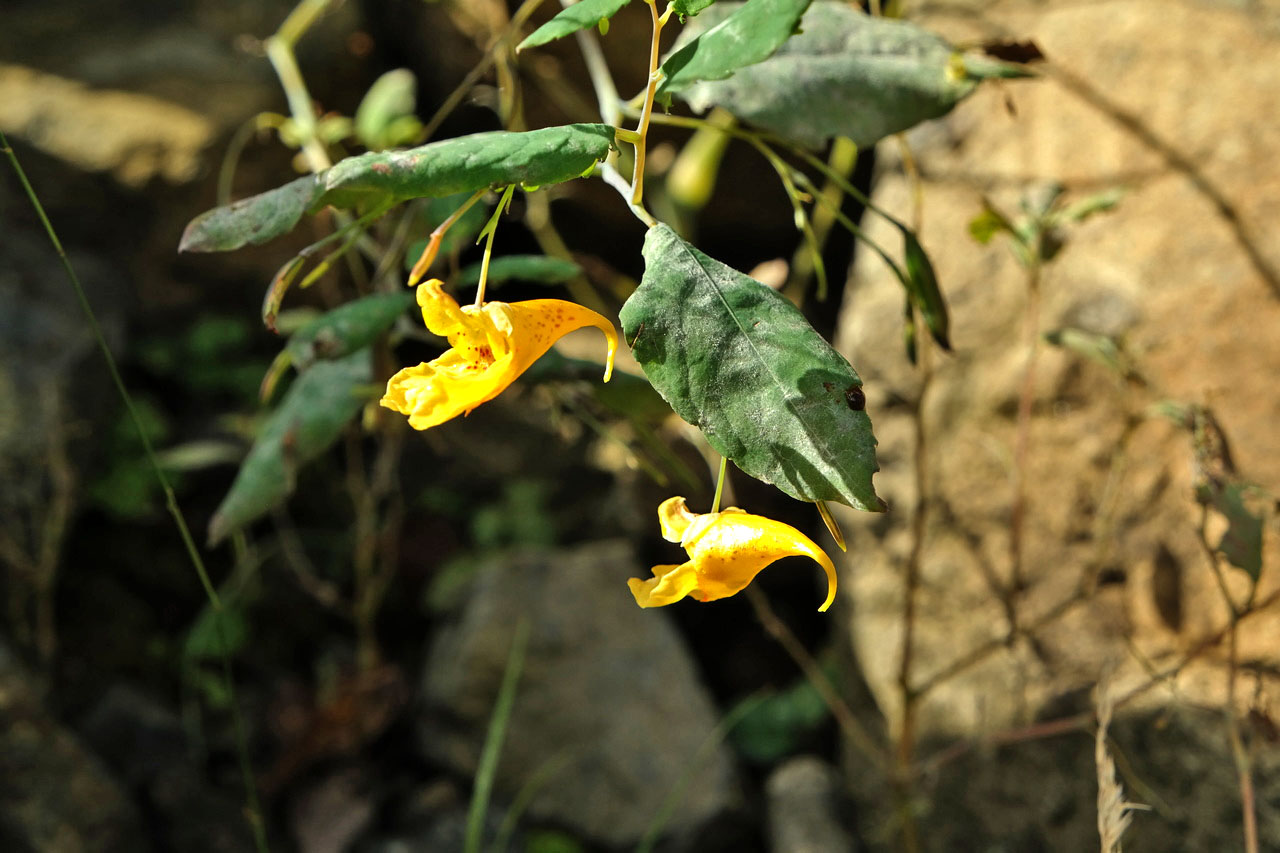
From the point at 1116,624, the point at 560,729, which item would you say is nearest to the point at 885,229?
the point at 1116,624

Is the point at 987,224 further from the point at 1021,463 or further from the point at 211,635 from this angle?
the point at 211,635

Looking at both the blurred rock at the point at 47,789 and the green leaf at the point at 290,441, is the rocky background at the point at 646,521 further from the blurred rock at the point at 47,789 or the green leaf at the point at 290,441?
the green leaf at the point at 290,441

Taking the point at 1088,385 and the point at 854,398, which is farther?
the point at 1088,385

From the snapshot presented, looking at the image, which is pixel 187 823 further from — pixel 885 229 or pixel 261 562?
pixel 885 229

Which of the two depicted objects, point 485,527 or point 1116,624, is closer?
point 1116,624

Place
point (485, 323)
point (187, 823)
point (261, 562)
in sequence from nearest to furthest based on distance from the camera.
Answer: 1. point (485, 323)
2. point (187, 823)
3. point (261, 562)

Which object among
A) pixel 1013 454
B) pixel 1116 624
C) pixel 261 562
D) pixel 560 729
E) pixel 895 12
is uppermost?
pixel 895 12

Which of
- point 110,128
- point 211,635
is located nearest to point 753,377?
point 211,635
